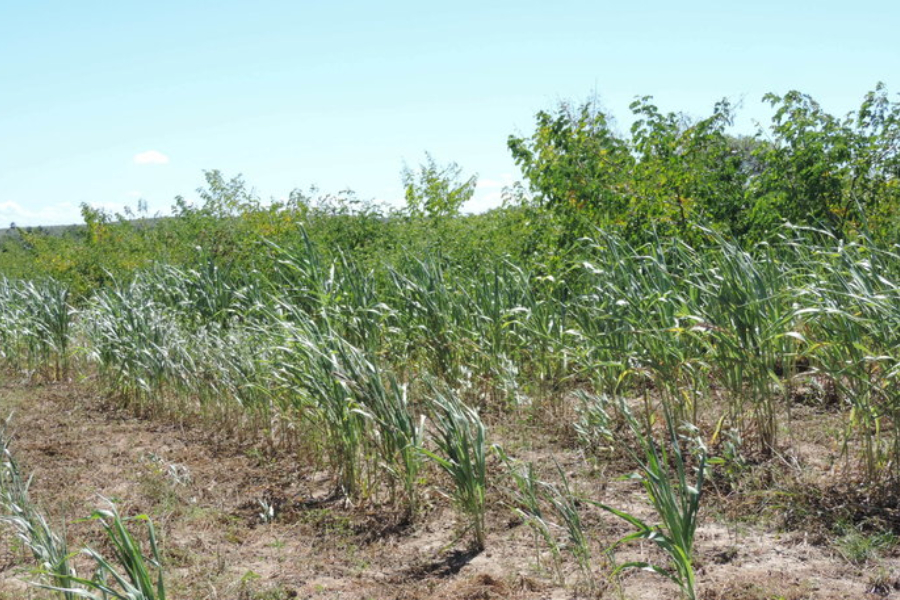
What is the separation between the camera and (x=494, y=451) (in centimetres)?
384

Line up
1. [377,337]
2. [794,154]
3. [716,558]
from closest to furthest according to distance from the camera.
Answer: [716,558], [377,337], [794,154]

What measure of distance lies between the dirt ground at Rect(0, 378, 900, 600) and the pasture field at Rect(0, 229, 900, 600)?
0.04ft

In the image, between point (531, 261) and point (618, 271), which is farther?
point (531, 261)

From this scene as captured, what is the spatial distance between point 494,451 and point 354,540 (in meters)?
0.72

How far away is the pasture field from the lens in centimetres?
302

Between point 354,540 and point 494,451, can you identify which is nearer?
point 354,540

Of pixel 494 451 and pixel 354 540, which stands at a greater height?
pixel 494 451

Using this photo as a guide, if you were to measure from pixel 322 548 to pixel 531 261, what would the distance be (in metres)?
3.96

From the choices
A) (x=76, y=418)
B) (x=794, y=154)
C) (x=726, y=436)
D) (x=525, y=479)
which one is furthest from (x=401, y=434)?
(x=794, y=154)

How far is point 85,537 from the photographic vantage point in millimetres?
3627

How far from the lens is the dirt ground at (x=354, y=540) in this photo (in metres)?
2.94

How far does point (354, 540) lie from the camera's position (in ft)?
11.8

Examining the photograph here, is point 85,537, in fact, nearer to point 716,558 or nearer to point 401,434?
point 401,434

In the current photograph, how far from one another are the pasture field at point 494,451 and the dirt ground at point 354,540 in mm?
13
